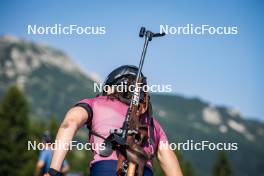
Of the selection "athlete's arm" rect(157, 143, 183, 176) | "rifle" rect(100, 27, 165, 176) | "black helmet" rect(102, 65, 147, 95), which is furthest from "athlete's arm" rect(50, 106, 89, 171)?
"athlete's arm" rect(157, 143, 183, 176)

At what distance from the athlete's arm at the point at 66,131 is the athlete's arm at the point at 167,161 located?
84cm

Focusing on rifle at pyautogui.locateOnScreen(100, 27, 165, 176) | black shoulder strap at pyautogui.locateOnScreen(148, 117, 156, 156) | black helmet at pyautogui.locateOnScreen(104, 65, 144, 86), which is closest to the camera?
rifle at pyautogui.locateOnScreen(100, 27, 165, 176)

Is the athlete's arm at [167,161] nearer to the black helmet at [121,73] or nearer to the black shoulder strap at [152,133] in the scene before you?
the black shoulder strap at [152,133]

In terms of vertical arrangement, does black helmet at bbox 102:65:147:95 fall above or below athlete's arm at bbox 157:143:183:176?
above

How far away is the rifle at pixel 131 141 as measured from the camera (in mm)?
3641

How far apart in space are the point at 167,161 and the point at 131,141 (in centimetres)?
87

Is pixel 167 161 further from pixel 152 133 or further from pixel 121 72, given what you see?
pixel 121 72

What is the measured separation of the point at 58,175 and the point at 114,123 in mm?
712

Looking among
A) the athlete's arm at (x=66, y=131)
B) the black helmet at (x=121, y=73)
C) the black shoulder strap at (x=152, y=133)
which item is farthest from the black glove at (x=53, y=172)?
the black helmet at (x=121, y=73)

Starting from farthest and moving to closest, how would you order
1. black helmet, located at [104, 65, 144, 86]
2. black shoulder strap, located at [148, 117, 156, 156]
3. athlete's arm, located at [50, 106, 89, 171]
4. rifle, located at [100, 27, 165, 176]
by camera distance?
1. black helmet, located at [104, 65, 144, 86]
2. black shoulder strap, located at [148, 117, 156, 156]
3. athlete's arm, located at [50, 106, 89, 171]
4. rifle, located at [100, 27, 165, 176]

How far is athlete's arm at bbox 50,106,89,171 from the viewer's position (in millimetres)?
3770

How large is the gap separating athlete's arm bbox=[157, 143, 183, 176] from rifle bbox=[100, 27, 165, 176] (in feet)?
2.05

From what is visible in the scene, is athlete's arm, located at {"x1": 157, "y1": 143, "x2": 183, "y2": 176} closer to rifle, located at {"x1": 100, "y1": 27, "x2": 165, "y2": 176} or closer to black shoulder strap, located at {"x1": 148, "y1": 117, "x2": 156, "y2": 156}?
black shoulder strap, located at {"x1": 148, "y1": 117, "x2": 156, "y2": 156}

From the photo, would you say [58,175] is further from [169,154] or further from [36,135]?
[36,135]
